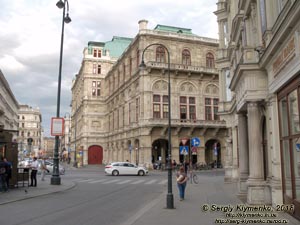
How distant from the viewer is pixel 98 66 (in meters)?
73.3

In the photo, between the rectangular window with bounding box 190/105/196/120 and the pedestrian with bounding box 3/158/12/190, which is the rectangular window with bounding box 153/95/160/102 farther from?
the pedestrian with bounding box 3/158/12/190

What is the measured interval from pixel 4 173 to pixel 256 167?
12149 millimetres

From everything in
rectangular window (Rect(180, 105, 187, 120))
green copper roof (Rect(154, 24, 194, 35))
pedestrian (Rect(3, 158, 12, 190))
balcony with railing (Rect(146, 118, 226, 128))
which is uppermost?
green copper roof (Rect(154, 24, 194, 35))

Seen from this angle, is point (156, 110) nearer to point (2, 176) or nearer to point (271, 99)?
point (2, 176)

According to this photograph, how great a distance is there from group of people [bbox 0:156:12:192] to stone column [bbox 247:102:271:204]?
11.8m

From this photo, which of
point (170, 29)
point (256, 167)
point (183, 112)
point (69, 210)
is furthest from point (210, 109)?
point (69, 210)

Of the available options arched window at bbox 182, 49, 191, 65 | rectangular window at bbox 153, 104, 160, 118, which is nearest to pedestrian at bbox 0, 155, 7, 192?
rectangular window at bbox 153, 104, 160, 118

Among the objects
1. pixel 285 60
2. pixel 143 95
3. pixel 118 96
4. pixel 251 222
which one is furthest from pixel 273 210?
pixel 118 96

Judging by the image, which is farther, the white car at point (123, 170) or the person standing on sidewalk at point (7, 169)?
the white car at point (123, 170)

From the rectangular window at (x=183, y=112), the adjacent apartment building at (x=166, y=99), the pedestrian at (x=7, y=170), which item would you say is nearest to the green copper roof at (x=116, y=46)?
the adjacent apartment building at (x=166, y=99)

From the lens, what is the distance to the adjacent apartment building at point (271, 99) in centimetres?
945

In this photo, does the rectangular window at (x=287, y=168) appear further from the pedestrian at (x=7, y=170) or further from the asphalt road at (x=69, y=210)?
the pedestrian at (x=7, y=170)

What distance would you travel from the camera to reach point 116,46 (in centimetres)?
7731

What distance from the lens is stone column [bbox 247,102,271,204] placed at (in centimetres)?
1204
